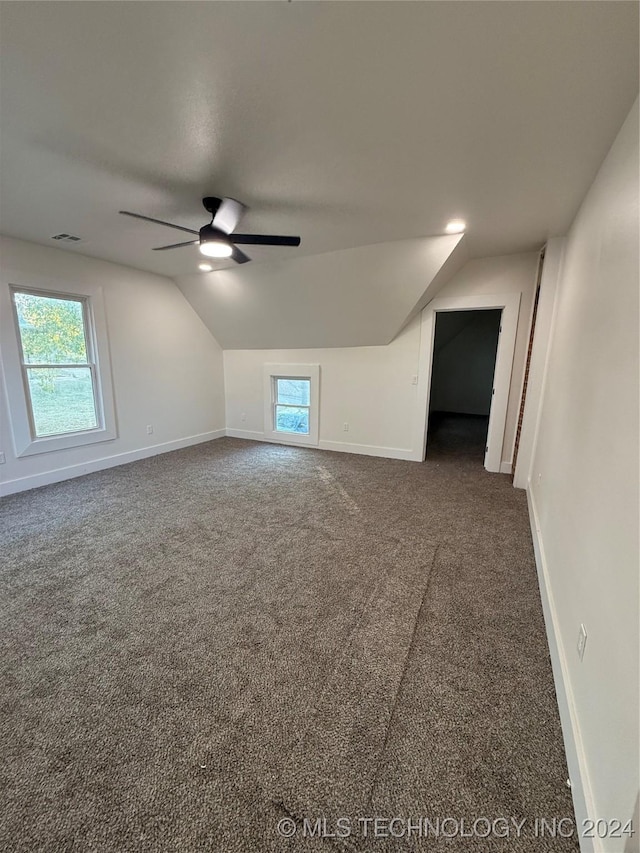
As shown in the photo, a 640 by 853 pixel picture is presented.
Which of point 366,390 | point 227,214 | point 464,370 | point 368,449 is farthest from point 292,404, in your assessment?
point 464,370

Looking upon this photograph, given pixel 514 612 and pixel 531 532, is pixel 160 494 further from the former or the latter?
pixel 531 532

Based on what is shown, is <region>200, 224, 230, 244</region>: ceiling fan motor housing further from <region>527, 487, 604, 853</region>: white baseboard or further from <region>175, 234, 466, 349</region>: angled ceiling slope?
<region>527, 487, 604, 853</region>: white baseboard

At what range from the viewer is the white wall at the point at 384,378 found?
3.78 metres

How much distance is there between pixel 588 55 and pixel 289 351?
422cm

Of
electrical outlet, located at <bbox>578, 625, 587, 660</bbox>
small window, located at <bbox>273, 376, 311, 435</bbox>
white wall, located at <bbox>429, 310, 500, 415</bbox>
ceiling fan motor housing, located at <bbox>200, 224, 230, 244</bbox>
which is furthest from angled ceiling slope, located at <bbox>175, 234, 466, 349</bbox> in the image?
white wall, located at <bbox>429, 310, 500, 415</bbox>

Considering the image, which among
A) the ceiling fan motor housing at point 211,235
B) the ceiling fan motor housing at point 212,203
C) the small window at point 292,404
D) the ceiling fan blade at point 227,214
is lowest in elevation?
the small window at point 292,404

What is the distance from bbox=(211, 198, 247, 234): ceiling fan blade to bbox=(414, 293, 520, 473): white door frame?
263 centimetres

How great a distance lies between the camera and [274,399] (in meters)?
5.51

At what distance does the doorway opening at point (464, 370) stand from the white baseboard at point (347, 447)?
7.04ft

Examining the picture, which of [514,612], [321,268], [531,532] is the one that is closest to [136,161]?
[321,268]

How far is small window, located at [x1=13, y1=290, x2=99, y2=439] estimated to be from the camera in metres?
3.46

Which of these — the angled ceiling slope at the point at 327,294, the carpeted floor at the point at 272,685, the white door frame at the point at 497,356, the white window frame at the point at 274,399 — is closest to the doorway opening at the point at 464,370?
the white door frame at the point at 497,356

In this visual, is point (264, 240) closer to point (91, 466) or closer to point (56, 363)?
point (56, 363)

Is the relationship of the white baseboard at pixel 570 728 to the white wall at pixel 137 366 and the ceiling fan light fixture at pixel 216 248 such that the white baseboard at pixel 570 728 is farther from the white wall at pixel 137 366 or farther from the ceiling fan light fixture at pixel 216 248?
the white wall at pixel 137 366
